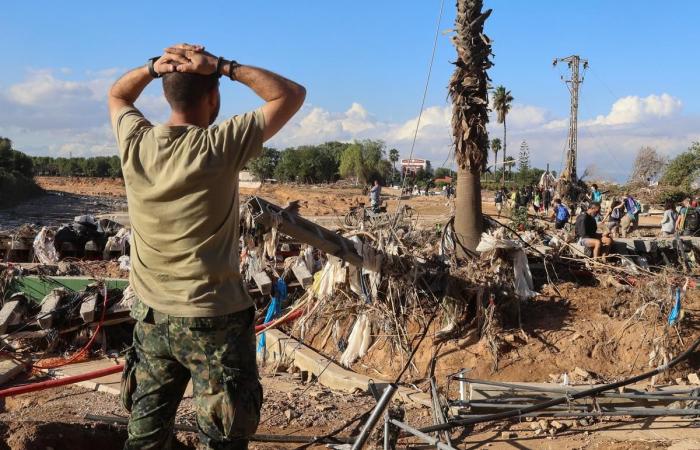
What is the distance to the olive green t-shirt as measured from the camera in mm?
2197

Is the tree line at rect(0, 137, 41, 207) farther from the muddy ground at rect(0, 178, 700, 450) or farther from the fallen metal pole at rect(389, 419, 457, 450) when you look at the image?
the fallen metal pole at rect(389, 419, 457, 450)

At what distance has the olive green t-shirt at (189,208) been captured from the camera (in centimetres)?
220

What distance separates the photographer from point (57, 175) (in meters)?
90.6

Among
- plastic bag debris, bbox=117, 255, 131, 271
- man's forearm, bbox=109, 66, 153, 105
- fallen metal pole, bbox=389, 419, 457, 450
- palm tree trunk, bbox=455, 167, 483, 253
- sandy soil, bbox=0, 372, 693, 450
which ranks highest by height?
man's forearm, bbox=109, 66, 153, 105

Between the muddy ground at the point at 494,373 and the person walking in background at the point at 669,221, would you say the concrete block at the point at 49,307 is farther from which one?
the person walking in background at the point at 669,221

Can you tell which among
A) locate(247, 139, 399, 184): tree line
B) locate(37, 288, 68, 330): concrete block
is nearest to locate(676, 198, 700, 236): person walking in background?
locate(37, 288, 68, 330): concrete block

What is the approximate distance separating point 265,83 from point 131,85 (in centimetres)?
63

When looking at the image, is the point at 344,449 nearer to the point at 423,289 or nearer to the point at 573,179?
the point at 423,289

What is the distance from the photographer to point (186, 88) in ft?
7.55

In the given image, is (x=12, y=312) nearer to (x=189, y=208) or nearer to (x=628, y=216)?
(x=189, y=208)

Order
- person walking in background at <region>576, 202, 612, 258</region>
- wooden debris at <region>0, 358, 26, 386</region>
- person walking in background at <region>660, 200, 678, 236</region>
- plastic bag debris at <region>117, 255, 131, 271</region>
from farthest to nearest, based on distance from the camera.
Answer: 1. person walking in background at <region>660, 200, 678, 236</region>
2. person walking in background at <region>576, 202, 612, 258</region>
3. plastic bag debris at <region>117, 255, 131, 271</region>
4. wooden debris at <region>0, 358, 26, 386</region>

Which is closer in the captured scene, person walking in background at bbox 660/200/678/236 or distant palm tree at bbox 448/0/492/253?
distant palm tree at bbox 448/0/492/253

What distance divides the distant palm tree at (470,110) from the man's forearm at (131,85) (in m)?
6.23

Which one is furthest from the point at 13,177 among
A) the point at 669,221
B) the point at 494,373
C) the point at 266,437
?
the point at 266,437
